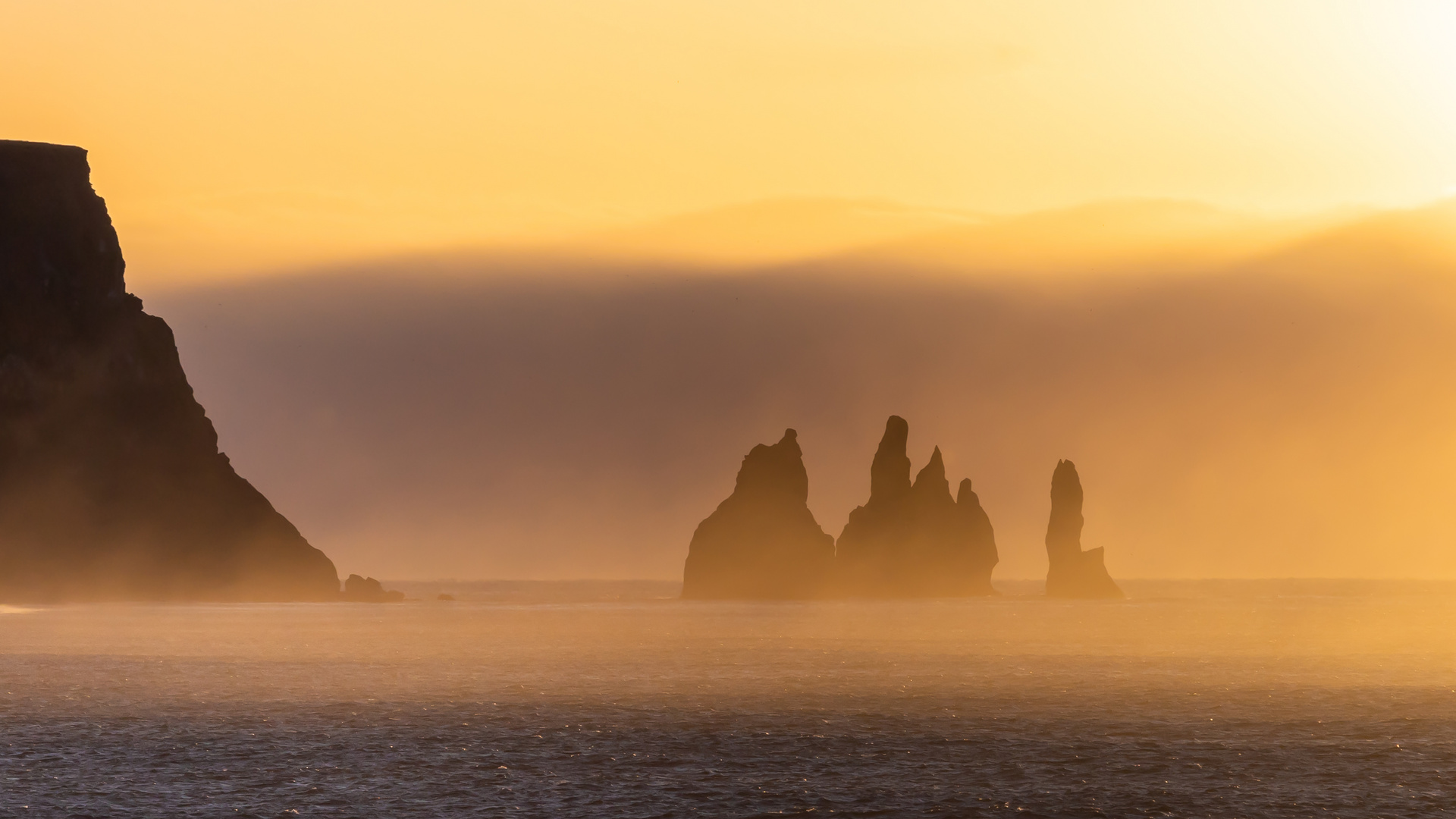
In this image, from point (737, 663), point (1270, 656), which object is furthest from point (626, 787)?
point (1270, 656)

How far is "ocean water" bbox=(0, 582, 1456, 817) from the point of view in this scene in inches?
2116

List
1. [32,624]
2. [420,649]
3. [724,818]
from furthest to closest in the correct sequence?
[32,624]
[420,649]
[724,818]

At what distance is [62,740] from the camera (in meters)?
69.2

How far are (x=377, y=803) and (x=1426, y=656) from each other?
10803cm

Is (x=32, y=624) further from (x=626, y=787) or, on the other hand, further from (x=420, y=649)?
(x=626, y=787)

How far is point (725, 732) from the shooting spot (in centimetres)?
7456

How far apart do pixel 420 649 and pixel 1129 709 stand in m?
81.4

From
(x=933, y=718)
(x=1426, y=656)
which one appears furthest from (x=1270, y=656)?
(x=933, y=718)

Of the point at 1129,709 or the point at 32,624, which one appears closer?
the point at 1129,709

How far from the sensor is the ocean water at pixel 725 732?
53750mm

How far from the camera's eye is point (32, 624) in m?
185

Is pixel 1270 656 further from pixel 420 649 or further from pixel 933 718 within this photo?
pixel 420 649

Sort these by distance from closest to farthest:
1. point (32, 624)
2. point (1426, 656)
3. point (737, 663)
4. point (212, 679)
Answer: point (212, 679), point (737, 663), point (1426, 656), point (32, 624)

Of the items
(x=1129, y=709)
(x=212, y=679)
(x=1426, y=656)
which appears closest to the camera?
(x=1129, y=709)
